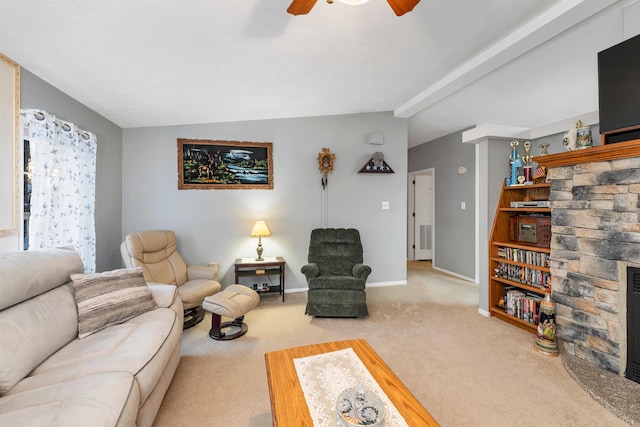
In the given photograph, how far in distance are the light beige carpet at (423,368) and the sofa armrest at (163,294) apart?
524 millimetres

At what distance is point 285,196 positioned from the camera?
4027 mm

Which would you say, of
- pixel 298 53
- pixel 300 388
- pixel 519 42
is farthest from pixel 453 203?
pixel 300 388

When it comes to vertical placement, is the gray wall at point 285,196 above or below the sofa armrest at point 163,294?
above

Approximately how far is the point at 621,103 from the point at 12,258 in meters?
3.84

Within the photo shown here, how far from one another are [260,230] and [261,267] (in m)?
0.49

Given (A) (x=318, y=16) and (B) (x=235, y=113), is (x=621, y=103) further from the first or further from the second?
(B) (x=235, y=113)

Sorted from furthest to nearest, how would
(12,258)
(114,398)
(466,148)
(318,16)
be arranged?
(466,148) → (318,16) → (12,258) → (114,398)

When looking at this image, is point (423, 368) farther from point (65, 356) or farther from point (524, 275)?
point (65, 356)

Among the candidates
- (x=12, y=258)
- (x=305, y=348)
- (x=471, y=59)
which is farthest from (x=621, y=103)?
(x=12, y=258)

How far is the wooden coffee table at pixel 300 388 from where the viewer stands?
1106mm

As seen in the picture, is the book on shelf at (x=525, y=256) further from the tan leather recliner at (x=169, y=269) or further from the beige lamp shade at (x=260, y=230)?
the tan leather recliner at (x=169, y=269)

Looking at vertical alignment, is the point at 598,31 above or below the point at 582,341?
above

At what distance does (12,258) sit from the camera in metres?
1.53

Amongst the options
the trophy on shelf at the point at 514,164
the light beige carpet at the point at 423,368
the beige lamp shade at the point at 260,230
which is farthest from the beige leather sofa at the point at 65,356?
the trophy on shelf at the point at 514,164
